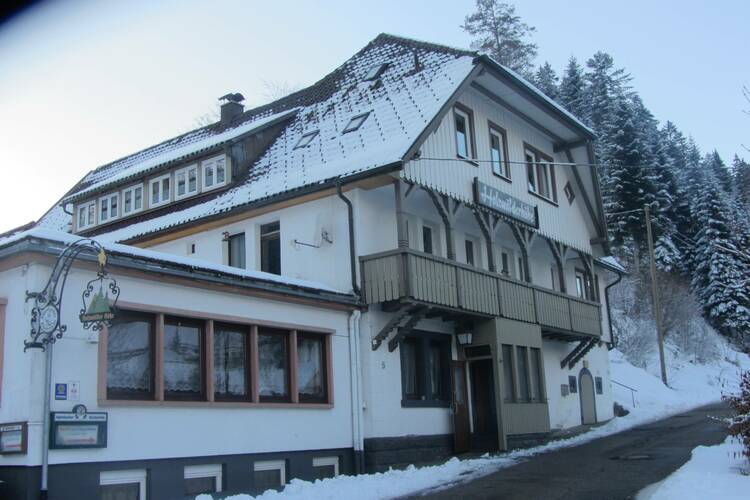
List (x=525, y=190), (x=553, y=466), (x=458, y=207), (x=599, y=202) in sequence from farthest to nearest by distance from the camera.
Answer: (x=599, y=202)
(x=525, y=190)
(x=458, y=207)
(x=553, y=466)

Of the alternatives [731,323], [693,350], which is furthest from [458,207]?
[731,323]

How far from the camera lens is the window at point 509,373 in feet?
71.1

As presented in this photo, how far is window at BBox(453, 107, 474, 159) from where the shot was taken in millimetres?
21531

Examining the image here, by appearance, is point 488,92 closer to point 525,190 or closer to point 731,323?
point 525,190

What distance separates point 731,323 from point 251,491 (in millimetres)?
46359

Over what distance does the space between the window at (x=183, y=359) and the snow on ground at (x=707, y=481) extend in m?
7.24

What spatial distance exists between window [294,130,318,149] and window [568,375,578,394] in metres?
11.6

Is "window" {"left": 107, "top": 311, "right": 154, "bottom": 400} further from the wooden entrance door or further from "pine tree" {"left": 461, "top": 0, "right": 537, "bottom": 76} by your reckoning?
"pine tree" {"left": 461, "top": 0, "right": 537, "bottom": 76}

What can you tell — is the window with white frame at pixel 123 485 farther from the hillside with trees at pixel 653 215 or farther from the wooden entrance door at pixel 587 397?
the hillside with trees at pixel 653 215

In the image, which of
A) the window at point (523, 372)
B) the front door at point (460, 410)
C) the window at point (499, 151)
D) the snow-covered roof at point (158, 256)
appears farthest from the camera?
the window at point (499, 151)

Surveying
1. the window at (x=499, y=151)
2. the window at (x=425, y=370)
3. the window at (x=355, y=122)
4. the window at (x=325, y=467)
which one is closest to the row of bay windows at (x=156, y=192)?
the window at (x=355, y=122)

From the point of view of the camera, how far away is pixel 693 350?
5000cm

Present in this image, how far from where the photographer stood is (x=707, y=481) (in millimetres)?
12062

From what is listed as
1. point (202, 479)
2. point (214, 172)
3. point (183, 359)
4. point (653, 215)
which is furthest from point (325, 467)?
point (653, 215)
